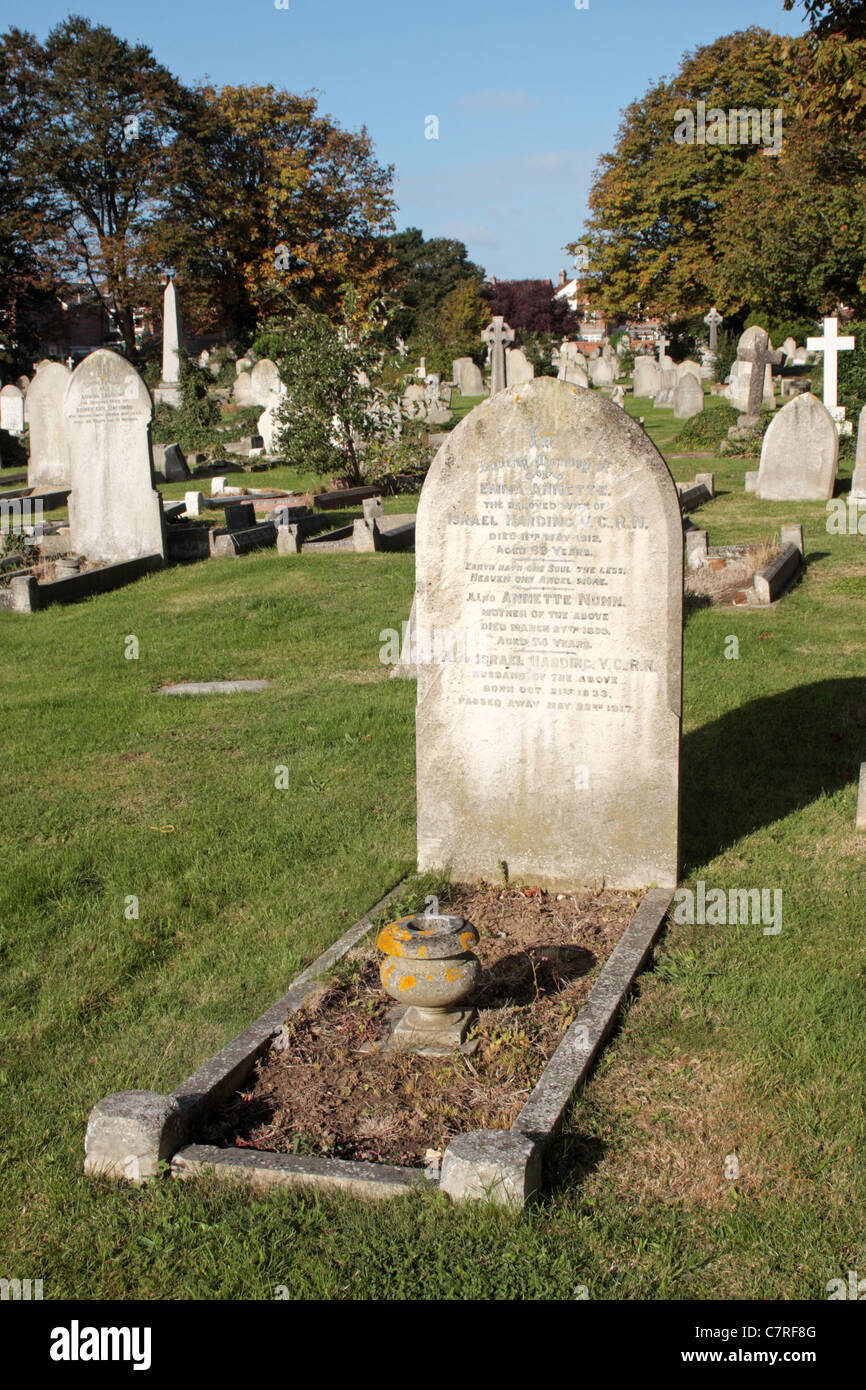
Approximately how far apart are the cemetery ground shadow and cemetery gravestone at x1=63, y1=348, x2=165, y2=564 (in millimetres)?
8686

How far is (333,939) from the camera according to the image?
5164 mm

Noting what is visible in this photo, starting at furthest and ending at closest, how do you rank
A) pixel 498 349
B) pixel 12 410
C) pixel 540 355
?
pixel 540 355
pixel 12 410
pixel 498 349

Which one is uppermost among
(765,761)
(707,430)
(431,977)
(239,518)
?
(707,430)

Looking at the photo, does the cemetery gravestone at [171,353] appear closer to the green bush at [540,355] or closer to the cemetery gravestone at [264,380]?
the cemetery gravestone at [264,380]

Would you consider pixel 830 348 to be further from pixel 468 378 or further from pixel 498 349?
pixel 468 378

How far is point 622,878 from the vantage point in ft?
18.1

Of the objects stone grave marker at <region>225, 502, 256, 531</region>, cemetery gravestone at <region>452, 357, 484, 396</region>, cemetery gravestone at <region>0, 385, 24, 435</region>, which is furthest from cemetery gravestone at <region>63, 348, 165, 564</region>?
cemetery gravestone at <region>452, 357, 484, 396</region>

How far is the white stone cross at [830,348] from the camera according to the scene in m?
21.5

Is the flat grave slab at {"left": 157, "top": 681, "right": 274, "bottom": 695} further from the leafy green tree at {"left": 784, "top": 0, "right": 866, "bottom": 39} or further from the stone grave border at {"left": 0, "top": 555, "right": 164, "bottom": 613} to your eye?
the leafy green tree at {"left": 784, "top": 0, "right": 866, "bottom": 39}

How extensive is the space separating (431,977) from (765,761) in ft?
11.7

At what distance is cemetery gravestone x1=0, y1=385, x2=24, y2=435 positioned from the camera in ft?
113

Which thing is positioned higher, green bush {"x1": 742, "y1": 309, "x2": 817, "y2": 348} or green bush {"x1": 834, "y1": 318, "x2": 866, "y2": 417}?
Result: green bush {"x1": 742, "y1": 309, "x2": 817, "y2": 348}

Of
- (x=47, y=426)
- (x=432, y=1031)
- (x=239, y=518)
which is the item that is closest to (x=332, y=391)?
(x=239, y=518)

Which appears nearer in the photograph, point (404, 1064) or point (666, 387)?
point (404, 1064)
